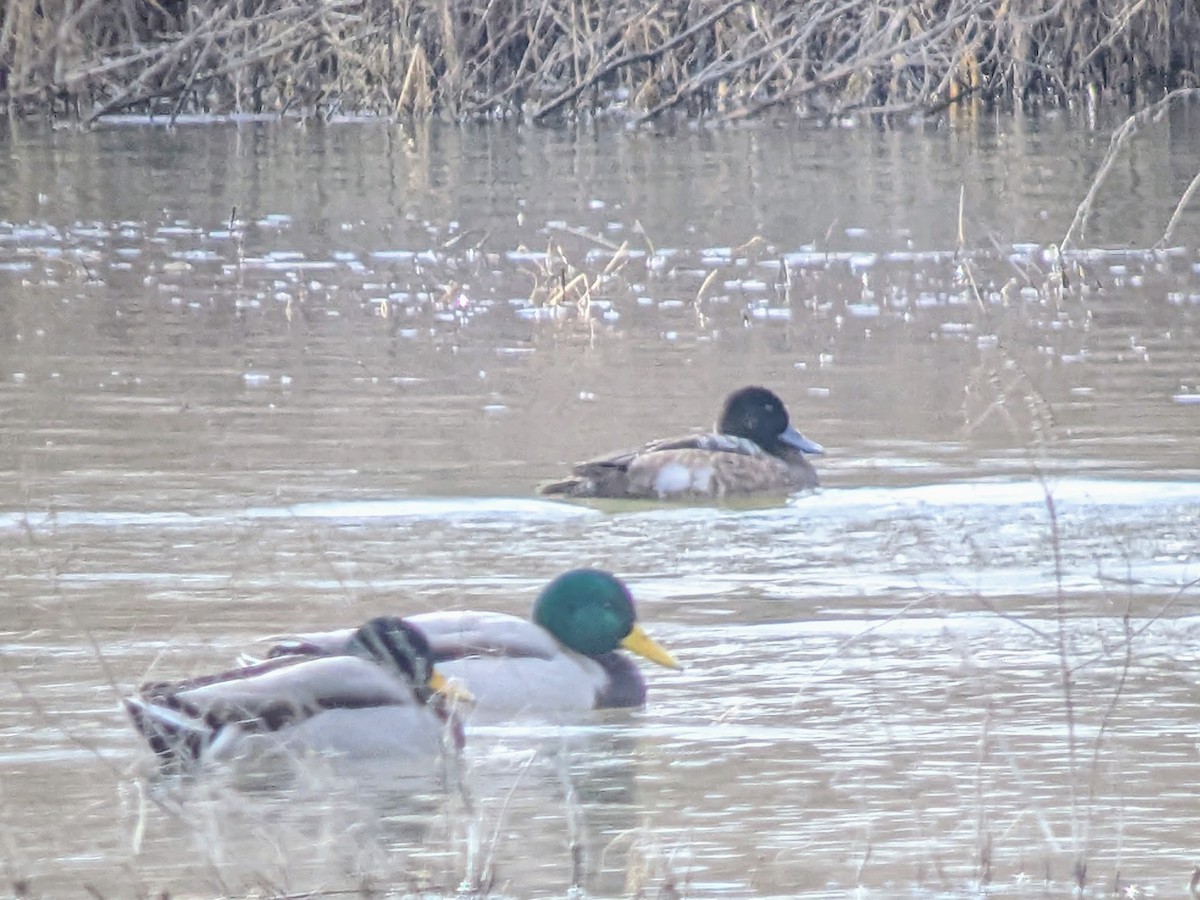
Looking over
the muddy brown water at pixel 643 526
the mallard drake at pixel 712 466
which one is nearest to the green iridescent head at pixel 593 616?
the muddy brown water at pixel 643 526

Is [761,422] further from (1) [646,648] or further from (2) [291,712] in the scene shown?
(2) [291,712]

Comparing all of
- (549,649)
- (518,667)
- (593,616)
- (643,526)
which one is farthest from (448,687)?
(643,526)

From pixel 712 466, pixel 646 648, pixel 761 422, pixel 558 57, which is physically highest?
pixel 558 57

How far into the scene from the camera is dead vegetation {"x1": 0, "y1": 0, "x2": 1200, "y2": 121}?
25859mm

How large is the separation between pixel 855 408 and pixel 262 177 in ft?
37.0

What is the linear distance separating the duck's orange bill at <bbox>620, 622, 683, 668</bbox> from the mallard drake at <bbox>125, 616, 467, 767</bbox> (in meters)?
0.88

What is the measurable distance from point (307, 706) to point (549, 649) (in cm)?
103

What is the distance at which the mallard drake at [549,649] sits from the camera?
7.21m

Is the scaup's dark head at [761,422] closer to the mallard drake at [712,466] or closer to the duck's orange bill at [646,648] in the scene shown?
the mallard drake at [712,466]

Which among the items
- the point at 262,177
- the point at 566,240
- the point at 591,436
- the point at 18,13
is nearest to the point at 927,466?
the point at 591,436

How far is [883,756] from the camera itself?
6648 millimetres

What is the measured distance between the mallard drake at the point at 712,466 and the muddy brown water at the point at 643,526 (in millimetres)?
163

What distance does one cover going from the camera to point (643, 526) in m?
9.76

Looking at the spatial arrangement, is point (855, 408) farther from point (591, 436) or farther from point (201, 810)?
point (201, 810)
